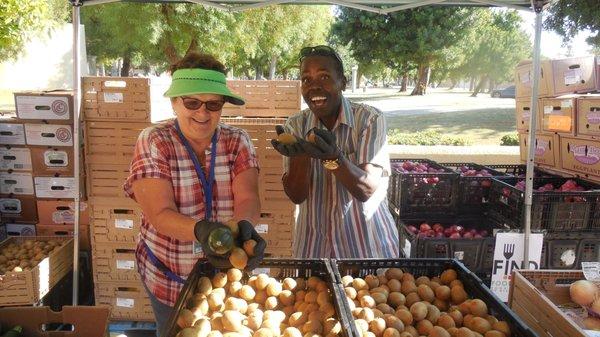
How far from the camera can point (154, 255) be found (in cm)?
215

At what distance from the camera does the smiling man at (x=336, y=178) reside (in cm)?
226

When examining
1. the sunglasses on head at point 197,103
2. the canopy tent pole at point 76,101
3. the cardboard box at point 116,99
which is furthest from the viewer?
the cardboard box at point 116,99

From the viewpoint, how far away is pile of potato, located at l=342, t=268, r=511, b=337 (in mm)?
1560

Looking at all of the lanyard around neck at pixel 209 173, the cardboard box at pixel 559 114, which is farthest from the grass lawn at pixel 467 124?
the lanyard around neck at pixel 209 173

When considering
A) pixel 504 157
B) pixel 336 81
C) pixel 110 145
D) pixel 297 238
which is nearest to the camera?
pixel 336 81

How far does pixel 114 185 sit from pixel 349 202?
246cm

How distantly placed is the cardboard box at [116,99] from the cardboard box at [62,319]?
1671mm

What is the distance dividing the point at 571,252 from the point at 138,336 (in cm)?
396

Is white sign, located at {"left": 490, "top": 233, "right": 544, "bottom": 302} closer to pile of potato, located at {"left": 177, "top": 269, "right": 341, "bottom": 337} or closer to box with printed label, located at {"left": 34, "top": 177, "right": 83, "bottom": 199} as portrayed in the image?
pile of potato, located at {"left": 177, "top": 269, "right": 341, "bottom": 337}

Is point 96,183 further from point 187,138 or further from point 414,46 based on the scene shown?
point 414,46

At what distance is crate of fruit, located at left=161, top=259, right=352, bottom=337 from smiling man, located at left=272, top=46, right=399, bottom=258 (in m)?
0.47

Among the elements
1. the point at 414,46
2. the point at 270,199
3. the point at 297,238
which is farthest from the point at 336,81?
the point at 414,46

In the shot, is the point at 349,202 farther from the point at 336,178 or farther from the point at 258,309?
the point at 258,309

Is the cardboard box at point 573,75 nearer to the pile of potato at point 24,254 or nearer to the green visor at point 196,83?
the green visor at point 196,83
